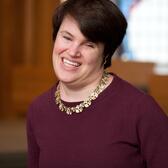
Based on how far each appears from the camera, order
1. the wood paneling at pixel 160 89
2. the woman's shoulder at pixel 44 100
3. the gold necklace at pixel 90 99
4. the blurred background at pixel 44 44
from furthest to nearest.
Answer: the blurred background at pixel 44 44
the wood paneling at pixel 160 89
the woman's shoulder at pixel 44 100
the gold necklace at pixel 90 99

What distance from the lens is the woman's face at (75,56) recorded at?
59.6 inches

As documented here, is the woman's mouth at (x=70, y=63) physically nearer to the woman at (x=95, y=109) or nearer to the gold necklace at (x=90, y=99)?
the woman at (x=95, y=109)

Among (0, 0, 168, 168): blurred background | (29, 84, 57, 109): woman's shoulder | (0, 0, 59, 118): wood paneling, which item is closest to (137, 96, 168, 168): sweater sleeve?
(29, 84, 57, 109): woman's shoulder

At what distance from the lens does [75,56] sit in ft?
4.98

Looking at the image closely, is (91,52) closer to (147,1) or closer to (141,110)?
(141,110)

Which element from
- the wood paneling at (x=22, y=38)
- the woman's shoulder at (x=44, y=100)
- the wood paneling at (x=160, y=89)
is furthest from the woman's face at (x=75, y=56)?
the wood paneling at (x=22, y=38)

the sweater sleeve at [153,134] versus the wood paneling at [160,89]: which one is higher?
the sweater sleeve at [153,134]

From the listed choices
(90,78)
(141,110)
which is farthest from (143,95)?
(90,78)

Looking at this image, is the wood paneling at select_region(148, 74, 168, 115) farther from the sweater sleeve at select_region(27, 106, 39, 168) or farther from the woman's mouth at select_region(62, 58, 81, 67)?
the woman's mouth at select_region(62, 58, 81, 67)

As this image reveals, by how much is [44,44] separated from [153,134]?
4.36 metres

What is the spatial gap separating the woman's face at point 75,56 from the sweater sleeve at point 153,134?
214 millimetres

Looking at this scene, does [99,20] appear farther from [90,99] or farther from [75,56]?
[90,99]

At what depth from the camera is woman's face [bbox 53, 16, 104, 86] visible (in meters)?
1.51

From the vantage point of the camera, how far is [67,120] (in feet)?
5.32
